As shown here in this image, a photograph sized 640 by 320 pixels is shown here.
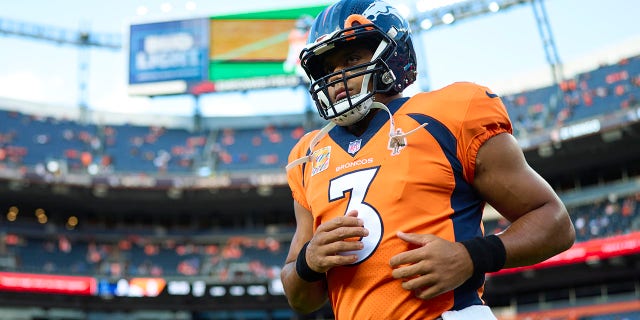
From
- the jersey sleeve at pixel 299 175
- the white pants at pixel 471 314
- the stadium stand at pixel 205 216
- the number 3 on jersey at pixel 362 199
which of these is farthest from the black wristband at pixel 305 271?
the stadium stand at pixel 205 216

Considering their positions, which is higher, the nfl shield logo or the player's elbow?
the nfl shield logo

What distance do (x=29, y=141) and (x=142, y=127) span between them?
18.9 ft

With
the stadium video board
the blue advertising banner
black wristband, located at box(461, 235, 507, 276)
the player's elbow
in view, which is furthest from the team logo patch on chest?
the blue advertising banner

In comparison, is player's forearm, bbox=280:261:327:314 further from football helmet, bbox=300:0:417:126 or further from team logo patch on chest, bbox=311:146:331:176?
football helmet, bbox=300:0:417:126

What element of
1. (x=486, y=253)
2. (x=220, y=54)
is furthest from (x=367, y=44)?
(x=220, y=54)

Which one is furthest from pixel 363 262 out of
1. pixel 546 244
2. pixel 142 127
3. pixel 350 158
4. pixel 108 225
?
pixel 142 127

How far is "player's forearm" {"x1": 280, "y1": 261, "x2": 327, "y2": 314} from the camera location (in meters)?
2.28

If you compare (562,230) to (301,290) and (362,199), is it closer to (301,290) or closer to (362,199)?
(362,199)

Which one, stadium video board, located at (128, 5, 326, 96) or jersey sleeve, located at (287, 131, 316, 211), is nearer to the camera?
jersey sleeve, located at (287, 131, 316, 211)

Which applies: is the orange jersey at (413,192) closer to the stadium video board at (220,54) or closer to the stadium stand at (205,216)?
the stadium stand at (205,216)

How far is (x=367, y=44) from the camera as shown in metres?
2.29

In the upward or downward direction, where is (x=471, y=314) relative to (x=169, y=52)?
downward

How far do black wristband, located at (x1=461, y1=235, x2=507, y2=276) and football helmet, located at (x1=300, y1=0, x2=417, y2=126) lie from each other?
1.88 feet

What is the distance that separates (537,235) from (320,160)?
0.78 metres
